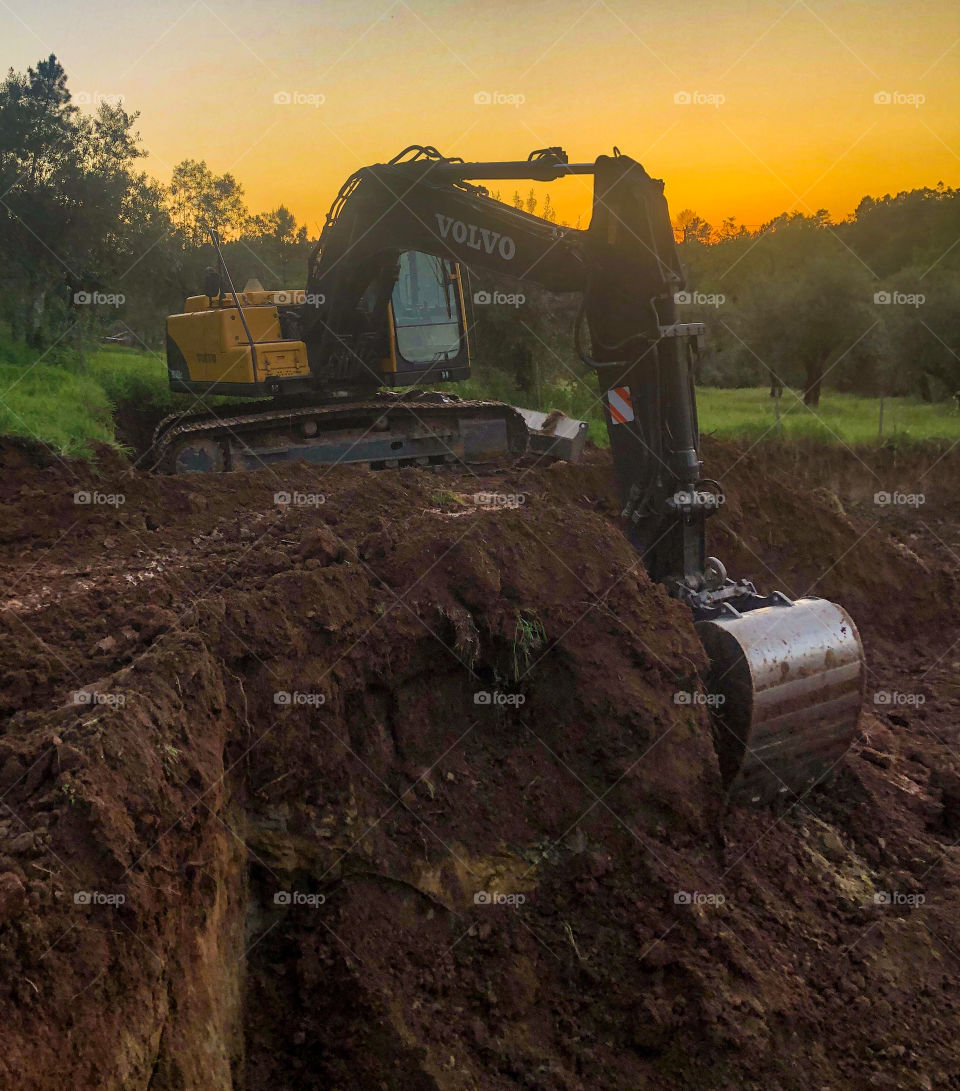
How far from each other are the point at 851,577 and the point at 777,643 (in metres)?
4.24

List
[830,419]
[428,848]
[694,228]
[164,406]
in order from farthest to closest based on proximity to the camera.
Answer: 1. [694,228]
2. [830,419]
3. [164,406]
4. [428,848]

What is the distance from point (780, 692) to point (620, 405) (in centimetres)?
183

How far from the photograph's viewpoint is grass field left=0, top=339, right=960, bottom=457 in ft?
33.4

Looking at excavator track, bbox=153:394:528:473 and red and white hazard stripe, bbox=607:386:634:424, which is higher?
red and white hazard stripe, bbox=607:386:634:424

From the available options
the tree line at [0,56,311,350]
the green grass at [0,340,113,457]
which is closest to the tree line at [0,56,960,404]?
the tree line at [0,56,311,350]

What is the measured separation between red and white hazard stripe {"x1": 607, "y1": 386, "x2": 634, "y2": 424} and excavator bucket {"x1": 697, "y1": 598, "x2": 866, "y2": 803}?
1.26 m

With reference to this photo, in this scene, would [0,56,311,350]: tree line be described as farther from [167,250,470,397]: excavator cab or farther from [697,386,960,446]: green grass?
[697,386,960,446]: green grass

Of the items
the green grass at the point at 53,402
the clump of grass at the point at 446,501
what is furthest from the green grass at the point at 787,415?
the green grass at the point at 53,402

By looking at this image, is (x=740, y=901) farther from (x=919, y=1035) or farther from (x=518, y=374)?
(x=518, y=374)

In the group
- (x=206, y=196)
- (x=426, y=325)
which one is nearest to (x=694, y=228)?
(x=206, y=196)

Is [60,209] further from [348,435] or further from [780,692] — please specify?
[780,692]

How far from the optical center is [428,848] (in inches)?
167

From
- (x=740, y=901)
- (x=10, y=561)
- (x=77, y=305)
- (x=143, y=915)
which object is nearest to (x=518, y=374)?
(x=77, y=305)

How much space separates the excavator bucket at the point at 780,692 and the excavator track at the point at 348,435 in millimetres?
6257
